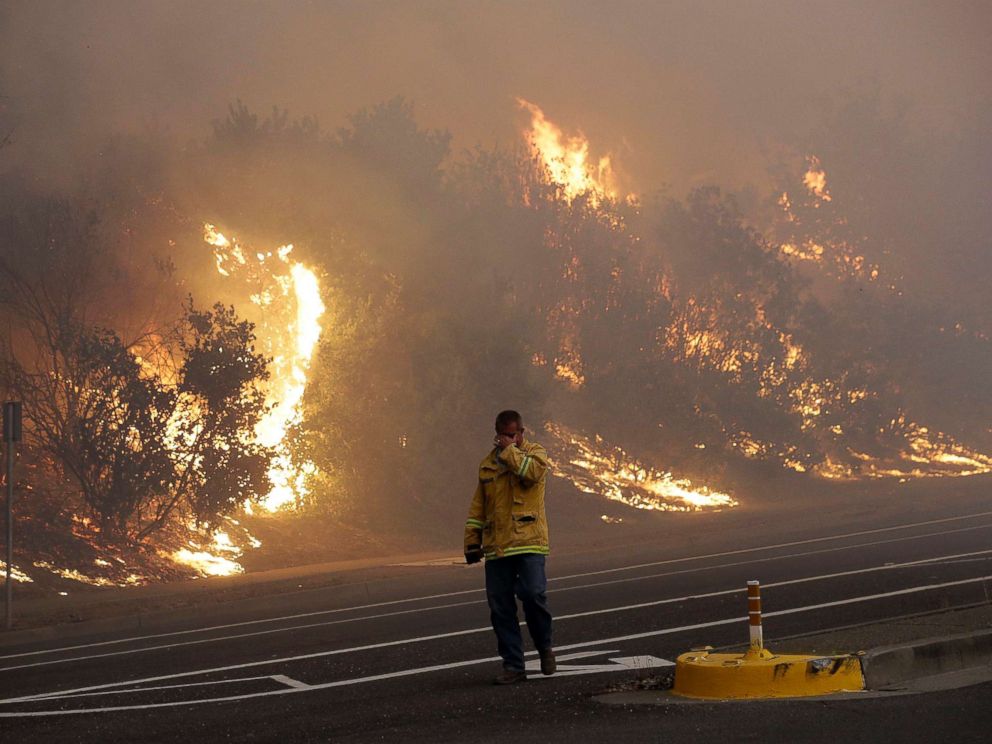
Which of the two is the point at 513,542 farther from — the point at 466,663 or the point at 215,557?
the point at 215,557

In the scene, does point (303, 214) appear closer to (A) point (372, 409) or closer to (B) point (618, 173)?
(A) point (372, 409)

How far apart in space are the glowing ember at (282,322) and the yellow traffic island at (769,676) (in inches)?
734

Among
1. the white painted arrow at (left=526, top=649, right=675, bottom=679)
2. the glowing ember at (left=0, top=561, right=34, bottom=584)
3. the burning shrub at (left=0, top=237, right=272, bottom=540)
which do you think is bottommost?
the white painted arrow at (left=526, top=649, right=675, bottom=679)

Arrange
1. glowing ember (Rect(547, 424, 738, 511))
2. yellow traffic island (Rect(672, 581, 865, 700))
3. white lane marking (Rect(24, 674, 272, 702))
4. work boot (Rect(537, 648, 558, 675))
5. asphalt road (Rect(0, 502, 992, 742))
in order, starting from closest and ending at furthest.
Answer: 1. asphalt road (Rect(0, 502, 992, 742))
2. yellow traffic island (Rect(672, 581, 865, 700))
3. work boot (Rect(537, 648, 558, 675))
4. white lane marking (Rect(24, 674, 272, 702))
5. glowing ember (Rect(547, 424, 738, 511))

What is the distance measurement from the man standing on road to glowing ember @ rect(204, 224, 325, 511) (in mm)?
17427

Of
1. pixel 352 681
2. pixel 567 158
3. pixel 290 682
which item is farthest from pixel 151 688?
pixel 567 158

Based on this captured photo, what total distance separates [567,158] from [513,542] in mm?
34746

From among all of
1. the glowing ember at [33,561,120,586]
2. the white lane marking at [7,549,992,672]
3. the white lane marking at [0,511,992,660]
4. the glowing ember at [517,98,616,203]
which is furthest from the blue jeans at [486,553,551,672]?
the glowing ember at [517,98,616,203]

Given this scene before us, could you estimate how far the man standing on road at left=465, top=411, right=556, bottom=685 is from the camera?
8.15 m

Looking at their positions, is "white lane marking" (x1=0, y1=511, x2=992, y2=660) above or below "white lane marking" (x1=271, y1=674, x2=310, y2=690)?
above

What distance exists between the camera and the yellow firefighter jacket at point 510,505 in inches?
320

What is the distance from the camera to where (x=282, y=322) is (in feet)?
86.3

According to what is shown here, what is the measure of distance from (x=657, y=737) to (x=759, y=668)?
1.16 meters

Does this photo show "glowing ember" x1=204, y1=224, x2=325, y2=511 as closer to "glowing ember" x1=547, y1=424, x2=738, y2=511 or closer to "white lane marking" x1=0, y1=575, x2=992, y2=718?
"glowing ember" x1=547, y1=424, x2=738, y2=511
